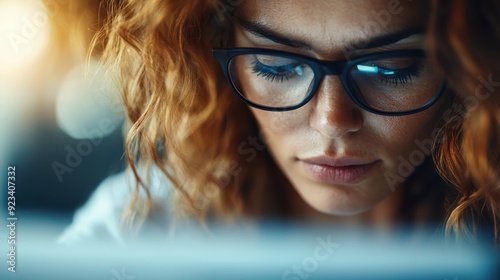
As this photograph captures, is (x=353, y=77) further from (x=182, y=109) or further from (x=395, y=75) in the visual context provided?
(x=182, y=109)

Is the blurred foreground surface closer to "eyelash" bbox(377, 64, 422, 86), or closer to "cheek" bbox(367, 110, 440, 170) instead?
"cheek" bbox(367, 110, 440, 170)

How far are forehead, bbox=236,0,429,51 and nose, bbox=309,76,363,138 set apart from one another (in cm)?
5

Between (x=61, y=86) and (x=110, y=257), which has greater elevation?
(x=61, y=86)

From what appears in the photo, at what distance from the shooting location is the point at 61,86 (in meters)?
0.77

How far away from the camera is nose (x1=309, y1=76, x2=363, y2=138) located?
699 mm

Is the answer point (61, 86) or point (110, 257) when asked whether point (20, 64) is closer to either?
point (61, 86)

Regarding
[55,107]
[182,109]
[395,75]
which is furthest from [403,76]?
[55,107]

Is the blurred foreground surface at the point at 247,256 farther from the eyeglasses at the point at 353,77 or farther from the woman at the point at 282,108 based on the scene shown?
the eyeglasses at the point at 353,77

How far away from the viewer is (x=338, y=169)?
758 mm

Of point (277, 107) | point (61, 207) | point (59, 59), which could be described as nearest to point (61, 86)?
point (59, 59)

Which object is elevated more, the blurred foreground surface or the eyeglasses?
the eyeglasses

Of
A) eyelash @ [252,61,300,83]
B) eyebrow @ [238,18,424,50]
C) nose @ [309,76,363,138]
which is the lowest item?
nose @ [309,76,363,138]

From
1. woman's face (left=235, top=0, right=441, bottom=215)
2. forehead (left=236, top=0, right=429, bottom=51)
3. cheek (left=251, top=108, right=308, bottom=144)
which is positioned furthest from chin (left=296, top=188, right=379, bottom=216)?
forehead (left=236, top=0, right=429, bottom=51)

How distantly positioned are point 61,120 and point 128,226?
0.18 meters
